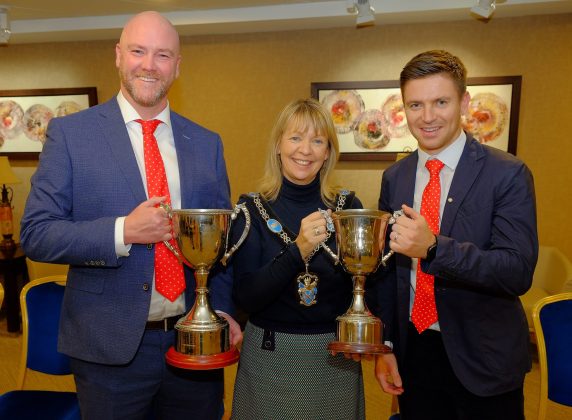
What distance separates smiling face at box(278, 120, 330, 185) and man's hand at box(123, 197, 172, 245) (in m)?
0.58

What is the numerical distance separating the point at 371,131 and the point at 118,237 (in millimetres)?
4078

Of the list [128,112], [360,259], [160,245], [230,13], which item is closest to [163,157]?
[128,112]

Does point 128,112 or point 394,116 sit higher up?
point 394,116

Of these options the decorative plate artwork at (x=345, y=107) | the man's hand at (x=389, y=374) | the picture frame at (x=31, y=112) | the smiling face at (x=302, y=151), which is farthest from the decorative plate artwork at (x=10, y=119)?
the man's hand at (x=389, y=374)

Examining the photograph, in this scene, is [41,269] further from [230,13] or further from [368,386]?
[368,386]

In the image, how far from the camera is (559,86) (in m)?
4.97

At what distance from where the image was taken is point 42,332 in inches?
93.3

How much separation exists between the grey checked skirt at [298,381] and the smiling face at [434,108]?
2.64 ft

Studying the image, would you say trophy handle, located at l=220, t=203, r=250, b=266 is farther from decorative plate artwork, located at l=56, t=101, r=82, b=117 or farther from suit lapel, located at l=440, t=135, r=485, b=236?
decorative plate artwork, located at l=56, t=101, r=82, b=117

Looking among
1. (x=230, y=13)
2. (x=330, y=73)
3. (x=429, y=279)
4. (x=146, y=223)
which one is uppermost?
(x=230, y=13)

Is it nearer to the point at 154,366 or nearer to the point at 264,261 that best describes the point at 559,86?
the point at 264,261

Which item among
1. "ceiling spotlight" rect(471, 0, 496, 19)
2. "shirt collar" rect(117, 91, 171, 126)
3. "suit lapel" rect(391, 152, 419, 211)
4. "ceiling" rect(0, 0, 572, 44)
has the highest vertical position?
"ceiling" rect(0, 0, 572, 44)

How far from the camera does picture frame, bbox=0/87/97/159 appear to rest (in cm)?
595

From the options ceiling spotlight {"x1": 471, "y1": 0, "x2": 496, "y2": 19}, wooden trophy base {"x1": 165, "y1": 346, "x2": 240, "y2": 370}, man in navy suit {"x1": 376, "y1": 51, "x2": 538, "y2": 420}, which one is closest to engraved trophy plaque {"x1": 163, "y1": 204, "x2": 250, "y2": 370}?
wooden trophy base {"x1": 165, "y1": 346, "x2": 240, "y2": 370}
